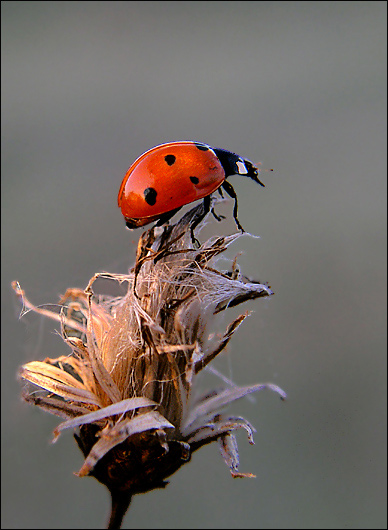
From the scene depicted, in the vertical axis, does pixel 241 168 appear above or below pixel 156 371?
above

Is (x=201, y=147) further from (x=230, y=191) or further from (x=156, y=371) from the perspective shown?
(x=156, y=371)

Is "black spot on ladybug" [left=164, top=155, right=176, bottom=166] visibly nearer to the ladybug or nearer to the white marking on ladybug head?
the ladybug

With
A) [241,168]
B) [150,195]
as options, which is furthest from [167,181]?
[241,168]

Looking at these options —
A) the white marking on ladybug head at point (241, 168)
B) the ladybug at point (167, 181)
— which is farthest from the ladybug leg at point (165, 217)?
the white marking on ladybug head at point (241, 168)

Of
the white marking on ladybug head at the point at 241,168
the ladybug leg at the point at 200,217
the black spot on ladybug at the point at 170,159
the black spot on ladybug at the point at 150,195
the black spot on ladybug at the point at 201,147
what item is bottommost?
the ladybug leg at the point at 200,217

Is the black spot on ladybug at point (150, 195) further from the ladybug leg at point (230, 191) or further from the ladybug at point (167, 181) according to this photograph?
the ladybug leg at point (230, 191)

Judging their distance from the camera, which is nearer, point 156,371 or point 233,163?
point 156,371
